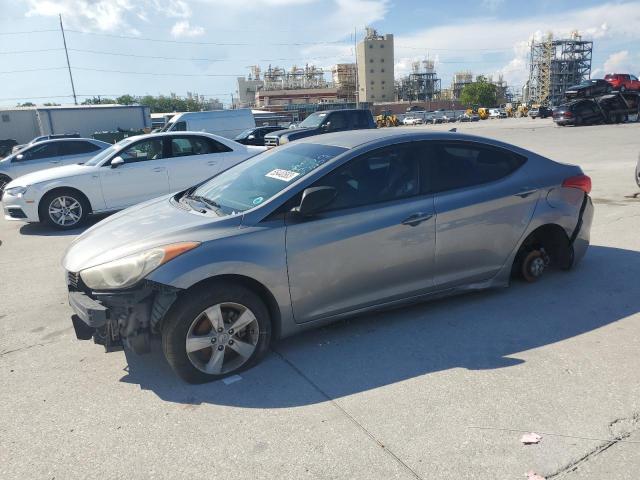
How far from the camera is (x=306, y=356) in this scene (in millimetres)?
3633

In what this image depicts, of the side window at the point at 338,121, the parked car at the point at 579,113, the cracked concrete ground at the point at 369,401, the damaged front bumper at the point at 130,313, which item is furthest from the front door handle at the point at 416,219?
the parked car at the point at 579,113

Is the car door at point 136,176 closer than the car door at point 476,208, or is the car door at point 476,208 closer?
the car door at point 476,208

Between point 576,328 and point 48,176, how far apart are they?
8.32 m

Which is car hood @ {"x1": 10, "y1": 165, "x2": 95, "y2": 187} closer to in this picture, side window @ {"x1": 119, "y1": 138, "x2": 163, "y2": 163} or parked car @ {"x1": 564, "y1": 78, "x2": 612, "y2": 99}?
side window @ {"x1": 119, "y1": 138, "x2": 163, "y2": 163}

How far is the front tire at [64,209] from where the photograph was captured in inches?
332

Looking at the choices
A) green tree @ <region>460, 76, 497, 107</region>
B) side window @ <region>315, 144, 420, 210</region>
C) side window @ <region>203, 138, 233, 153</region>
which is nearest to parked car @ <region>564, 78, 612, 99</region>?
side window @ <region>203, 138, 233, 153</region>

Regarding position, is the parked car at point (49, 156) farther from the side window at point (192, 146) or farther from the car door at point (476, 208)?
the car door at point (476, 208)

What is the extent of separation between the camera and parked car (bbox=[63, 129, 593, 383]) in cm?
319

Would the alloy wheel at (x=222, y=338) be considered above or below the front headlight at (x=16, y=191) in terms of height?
below

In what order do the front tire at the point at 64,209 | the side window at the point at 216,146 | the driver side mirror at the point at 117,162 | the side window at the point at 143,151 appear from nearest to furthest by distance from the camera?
the front tire at the point at 64,209
the driver side mirror at the point at 117,162
the side window at the point at 143,151
the side window at the point at 216,146

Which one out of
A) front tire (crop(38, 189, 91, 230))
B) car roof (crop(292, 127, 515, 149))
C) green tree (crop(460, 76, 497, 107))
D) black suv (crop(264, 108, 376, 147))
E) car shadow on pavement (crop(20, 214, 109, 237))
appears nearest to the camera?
car roof (crop(292, 127, 515, 149))

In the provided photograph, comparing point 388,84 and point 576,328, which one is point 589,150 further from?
point 388,84

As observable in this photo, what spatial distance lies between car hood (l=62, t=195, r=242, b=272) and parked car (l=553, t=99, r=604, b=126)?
108 feet

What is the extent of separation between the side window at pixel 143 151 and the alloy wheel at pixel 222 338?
21.4 ft
